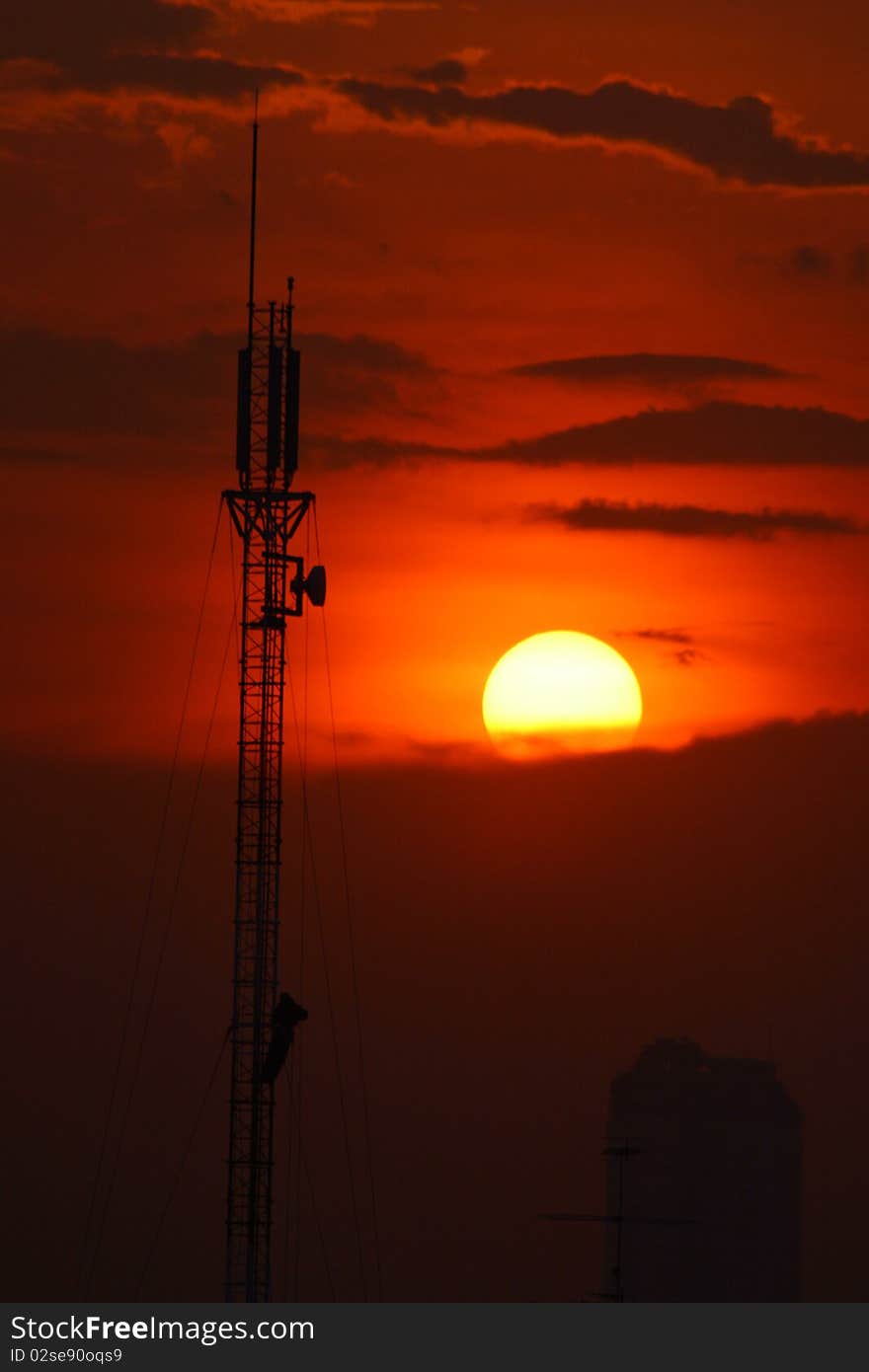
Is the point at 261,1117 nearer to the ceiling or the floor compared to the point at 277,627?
nearer to the floor

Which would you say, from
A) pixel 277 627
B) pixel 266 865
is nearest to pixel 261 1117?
pixel 266 865

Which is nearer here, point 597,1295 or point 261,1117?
point 261,1117

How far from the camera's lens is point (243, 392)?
83.2m

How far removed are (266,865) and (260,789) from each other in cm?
239

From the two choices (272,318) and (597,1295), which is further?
(597,1295)

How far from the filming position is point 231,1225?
8394 centimetres
